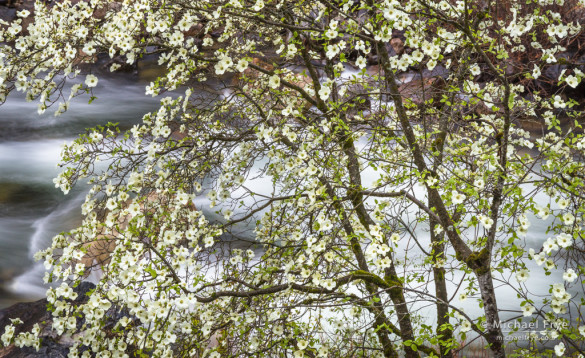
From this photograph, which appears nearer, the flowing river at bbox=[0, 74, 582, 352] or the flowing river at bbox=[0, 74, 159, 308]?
the flowing river at bbox=[0, 74, 582, 352]

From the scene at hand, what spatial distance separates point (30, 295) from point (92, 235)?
16.2ft

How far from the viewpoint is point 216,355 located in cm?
441

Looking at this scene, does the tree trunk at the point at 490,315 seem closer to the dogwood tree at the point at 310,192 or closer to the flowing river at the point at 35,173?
the dogwood tree at the point at 310,192

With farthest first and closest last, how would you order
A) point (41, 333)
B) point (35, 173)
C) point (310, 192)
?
point (35, 173)
point (41, 333)
point (310, 192)

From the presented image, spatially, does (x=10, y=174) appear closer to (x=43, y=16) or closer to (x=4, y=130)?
(x=4, y=130)

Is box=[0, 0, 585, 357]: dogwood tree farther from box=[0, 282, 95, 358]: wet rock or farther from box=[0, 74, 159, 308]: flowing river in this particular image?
box=[0, 74, 159, 308]: flowing river

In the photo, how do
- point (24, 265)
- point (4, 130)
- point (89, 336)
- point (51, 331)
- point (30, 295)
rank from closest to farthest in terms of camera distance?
point (89, 336)
point (51, 331)
point (30, 295)
point (24, 265)
point (4, 130)

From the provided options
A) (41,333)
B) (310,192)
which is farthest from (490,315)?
(41,333)

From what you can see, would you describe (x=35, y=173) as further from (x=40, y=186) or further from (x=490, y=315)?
(x=490, y=315)

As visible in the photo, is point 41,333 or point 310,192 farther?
point 41,333

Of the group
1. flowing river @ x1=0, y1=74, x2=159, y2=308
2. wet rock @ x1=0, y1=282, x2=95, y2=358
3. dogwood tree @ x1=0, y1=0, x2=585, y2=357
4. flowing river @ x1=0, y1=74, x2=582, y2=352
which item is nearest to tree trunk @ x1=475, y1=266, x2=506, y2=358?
dogwood tree @ x1=0, y1=0, x2=585, y2=357

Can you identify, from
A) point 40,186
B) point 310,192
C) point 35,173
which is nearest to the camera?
point 310,192

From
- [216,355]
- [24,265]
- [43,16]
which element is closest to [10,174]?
[24,265]

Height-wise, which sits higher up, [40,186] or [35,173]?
[35,173]
